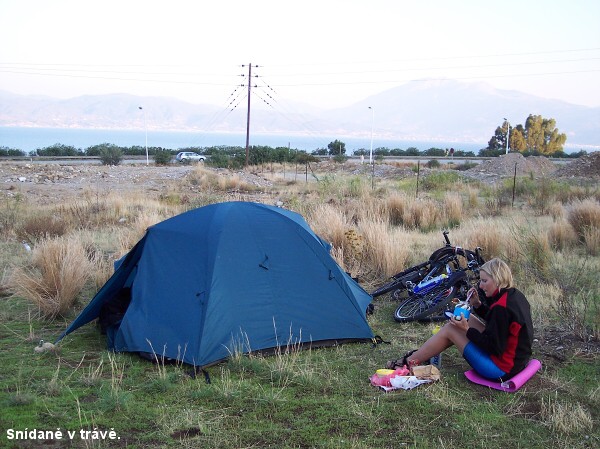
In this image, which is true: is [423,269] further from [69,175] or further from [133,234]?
[69,175]

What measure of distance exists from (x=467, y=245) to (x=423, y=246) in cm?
93

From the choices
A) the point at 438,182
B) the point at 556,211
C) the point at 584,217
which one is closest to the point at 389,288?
the point at 584,217

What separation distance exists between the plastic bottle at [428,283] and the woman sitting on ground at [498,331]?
2.27m

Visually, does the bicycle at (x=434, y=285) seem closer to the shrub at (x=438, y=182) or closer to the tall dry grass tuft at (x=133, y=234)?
the tall dry grass tuft at (x=133, y=234)

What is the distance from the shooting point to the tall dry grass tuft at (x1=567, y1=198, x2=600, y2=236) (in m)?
12.0

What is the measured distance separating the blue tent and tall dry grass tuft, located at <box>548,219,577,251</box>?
5.93 m

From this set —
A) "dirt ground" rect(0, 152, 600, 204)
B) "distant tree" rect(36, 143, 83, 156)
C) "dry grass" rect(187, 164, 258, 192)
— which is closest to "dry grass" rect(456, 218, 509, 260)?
"dirt ground" rect(0, 152, 600, 204)

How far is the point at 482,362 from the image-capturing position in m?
5.33

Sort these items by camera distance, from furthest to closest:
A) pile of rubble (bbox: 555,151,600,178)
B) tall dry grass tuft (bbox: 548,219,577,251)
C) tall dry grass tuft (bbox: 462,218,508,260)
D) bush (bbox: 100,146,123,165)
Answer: bush (bbox: 100,146,123,165) → pile of rubble (bbox: 555,151,600,178) → tall dry grass tuft (bbox: 548,219,577,251) → tall dry grass tuft (bbox: 462,218,508,260)

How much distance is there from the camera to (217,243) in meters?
6.55

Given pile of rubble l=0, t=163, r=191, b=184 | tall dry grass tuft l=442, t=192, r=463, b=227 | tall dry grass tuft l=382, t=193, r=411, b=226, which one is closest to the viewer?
tall dry grass tuft l=442, t=192, r=463, b=227

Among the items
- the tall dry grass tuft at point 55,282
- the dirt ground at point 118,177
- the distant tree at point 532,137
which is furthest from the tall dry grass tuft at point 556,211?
the distant tree at point 532,137

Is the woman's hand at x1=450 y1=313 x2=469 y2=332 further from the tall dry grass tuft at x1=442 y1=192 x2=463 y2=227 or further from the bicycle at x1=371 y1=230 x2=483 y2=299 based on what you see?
the tall dry grass tuft at x1=442 y1=192 x2=463 y2=227

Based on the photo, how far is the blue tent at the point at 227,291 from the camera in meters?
6.16
